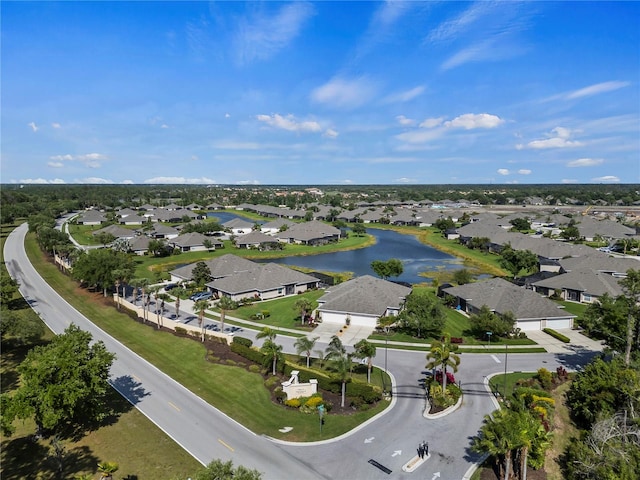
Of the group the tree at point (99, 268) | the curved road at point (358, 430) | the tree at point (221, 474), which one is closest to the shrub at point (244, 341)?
the curved road at point (358, 430)

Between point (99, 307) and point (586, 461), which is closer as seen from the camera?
point (586, 461)

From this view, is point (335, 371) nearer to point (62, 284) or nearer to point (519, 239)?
point (62, 284)

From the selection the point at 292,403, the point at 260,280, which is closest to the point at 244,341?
the point at 292,403

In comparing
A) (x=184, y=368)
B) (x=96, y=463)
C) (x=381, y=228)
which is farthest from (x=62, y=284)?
(x=381, y=228)

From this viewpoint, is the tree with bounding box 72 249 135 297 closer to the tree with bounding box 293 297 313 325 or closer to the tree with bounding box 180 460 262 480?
the tree with bounding box 293 297 313 325

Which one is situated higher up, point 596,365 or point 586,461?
point 596,365

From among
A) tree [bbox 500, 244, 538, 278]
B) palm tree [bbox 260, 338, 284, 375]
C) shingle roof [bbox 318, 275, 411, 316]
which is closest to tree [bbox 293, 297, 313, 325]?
shingle roof [bbox 318, 275, 411, 316]
